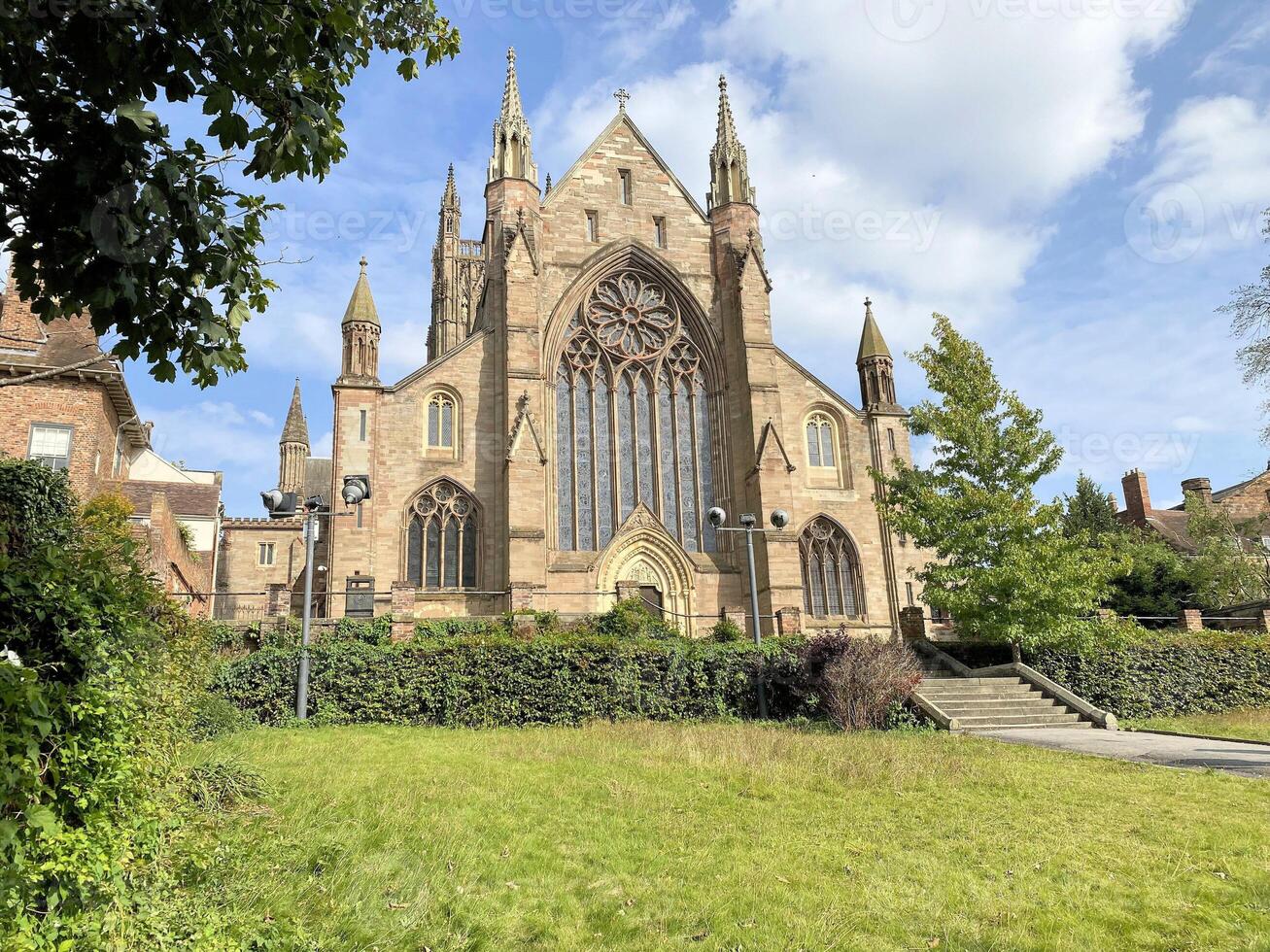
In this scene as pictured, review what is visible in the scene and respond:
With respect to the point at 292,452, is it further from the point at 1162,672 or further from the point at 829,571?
the point at 1162,672

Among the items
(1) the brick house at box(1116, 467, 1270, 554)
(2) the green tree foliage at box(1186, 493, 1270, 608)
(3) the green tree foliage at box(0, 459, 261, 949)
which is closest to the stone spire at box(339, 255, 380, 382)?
(3) the green tree foliage at box(0, 459, 261, 949)

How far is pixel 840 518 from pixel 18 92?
2845cm

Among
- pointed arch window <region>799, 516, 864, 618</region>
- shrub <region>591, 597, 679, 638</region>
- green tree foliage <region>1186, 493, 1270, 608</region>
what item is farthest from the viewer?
green tree foliage <region>1186, 493, 1270, 608</region>

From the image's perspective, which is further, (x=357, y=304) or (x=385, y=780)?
(x=357, y=304)

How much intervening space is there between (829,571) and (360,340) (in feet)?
58.1

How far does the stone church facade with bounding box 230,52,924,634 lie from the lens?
92.3 feet

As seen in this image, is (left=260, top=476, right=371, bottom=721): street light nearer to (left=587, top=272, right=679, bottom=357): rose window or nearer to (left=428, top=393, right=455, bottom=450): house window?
(left=428, top=393, right=455, bottom=450): house window

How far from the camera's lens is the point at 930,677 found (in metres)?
22.5

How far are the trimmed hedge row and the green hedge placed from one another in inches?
297

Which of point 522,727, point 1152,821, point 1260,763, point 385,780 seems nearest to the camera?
point 1152,821

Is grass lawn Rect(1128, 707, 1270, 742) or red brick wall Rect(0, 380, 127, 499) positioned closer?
grass lawn Rect(1128, 707, 1270, 742)

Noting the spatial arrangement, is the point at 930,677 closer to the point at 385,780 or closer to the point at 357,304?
the point at 385,780

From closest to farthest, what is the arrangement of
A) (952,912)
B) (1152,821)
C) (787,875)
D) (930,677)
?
1. (952,912)
2. (787,875)
3. (1152,821)
4. (930,677)

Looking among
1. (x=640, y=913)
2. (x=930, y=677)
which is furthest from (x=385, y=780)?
(x=930, y=677)
